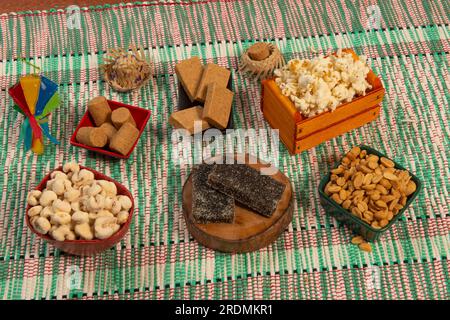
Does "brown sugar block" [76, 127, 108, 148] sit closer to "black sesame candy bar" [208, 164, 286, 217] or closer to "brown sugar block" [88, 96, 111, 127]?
"brown sugar block" [88, 96, 111, 127]

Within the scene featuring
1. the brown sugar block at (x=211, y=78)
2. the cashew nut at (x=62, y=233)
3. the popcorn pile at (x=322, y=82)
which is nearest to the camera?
the cashew nut at (x=62, y=233)

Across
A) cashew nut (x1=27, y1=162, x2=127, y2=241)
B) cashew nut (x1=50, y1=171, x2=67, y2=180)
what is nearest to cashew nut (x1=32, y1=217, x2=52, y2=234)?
cashew nut (x1=27, y1=162, x2=127, y2=241)

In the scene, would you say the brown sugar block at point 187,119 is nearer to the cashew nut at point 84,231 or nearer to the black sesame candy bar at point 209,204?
the black sesame candy bar at point 209,204

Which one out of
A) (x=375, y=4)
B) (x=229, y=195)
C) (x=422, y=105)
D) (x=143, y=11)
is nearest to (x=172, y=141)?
(x=229, y=195)

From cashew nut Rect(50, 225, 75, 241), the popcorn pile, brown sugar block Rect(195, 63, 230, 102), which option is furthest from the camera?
brown sugar block Rect(195, 63, 230, 102)

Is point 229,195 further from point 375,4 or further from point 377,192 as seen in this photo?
point 375,4

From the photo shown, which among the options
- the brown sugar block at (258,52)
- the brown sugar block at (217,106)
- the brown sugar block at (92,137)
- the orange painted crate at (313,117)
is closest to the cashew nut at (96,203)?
the brown sugar block at (92,137)
